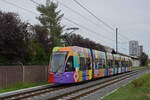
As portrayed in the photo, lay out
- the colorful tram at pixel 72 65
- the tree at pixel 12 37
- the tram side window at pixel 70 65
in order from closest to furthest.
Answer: the colorful tram at pixel 72 65, the tram side window at pixel 70 65, the tree at pixel 12 37

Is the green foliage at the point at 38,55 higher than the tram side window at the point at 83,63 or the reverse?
higher

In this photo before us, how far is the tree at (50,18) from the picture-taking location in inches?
1732

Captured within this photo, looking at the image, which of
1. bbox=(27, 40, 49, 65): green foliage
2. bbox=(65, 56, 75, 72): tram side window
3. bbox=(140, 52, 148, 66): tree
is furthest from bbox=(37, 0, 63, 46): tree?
bbox=(140, 52, 148, 66): tree

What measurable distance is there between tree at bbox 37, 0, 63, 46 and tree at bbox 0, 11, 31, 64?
838 inches

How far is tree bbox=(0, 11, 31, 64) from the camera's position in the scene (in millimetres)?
20312

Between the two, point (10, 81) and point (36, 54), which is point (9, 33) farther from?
point (36, 54)

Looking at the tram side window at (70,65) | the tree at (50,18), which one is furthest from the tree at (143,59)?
the tram side window at (70,65)

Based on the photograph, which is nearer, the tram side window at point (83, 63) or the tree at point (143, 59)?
the tram side window at point (83, 63)

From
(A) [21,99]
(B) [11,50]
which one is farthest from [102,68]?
(A) [21,99]

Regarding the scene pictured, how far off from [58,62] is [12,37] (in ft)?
19.4

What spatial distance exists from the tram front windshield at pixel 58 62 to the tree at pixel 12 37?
17.2 feet

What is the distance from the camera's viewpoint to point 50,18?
44562 mm

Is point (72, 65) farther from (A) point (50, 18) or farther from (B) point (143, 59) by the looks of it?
(B) point (143, 59)

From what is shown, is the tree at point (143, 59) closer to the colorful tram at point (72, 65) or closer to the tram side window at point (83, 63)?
the colorful tram at point (72, 65)
